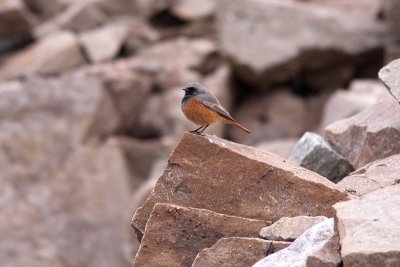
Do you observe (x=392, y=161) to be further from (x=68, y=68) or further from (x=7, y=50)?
(x=7, y=50)

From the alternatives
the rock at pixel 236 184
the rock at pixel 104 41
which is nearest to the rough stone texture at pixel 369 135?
the rock at pixel 236 184

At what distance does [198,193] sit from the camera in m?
8.05

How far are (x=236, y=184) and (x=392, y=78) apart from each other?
1.58 m

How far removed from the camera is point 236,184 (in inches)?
316

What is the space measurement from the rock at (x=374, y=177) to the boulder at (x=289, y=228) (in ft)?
2.95

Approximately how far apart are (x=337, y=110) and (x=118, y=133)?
8.41 meters

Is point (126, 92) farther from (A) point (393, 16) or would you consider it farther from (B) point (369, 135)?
(B) point (369, 135)

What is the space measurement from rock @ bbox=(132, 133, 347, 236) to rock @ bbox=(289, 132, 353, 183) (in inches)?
61.5

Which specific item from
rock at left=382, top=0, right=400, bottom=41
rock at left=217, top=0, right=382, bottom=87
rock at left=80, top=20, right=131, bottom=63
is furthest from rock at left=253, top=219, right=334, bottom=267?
rock at left=80, top=20, right=131, bottom=63

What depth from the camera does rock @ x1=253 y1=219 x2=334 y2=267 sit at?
6.52 metres

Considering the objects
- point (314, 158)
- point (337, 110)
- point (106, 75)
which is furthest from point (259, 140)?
point (314, 158)

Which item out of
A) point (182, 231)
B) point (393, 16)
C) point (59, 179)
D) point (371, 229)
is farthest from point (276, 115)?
point (371, 229)

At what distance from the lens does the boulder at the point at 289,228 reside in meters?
7.25

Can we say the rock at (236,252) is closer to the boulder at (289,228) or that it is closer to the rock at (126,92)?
the boulder at (289,228)
